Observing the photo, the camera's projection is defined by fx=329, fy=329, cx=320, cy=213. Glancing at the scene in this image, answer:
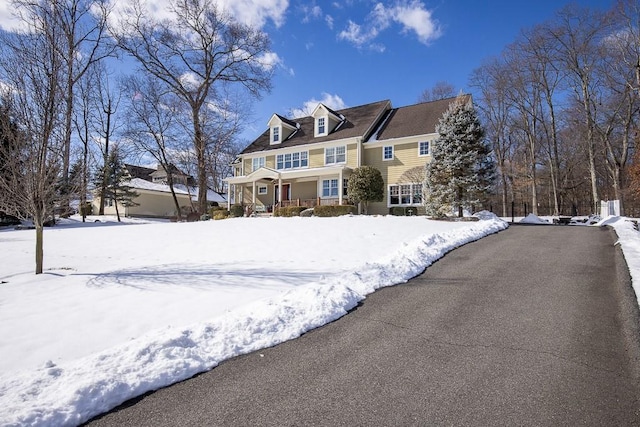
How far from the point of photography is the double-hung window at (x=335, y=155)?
22.3 metres

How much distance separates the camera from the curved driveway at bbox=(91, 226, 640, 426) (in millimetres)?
2426

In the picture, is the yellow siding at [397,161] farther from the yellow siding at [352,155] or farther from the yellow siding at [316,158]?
the yellow siding at [316,158]

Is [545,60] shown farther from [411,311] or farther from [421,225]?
[411,311]

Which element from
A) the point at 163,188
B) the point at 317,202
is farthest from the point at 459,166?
the point at 163,188

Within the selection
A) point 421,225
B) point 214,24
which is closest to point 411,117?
point 421,225

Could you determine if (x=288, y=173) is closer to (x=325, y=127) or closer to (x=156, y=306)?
(x=325, y=127)

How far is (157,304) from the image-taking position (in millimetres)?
4855

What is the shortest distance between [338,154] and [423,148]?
5635 millimetres

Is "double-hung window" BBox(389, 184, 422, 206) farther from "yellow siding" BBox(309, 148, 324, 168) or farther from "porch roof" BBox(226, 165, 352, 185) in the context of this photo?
"yellow siding" BBox(309, 148, 324, 168)

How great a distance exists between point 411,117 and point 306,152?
767 centimetres

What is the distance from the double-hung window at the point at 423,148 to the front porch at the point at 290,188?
450 cm

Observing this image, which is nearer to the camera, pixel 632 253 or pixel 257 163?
pixel 632 253

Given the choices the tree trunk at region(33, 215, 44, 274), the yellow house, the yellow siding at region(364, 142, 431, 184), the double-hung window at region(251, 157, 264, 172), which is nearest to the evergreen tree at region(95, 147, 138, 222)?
the yellow house

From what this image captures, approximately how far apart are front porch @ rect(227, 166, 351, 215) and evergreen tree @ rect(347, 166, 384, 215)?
112cm
